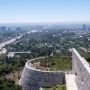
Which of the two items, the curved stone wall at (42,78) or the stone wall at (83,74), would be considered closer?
the stone wall at (83,74)

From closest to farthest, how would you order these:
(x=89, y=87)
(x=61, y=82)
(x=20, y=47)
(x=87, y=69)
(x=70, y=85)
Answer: (x=89, y=87) < (x=87, y=69) < (x=70, y=85) < (x=61, y=82) < (x=20, y=47)

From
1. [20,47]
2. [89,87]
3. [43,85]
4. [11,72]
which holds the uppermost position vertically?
[89,87]

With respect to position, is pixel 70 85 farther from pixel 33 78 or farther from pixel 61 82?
pixel 33 78

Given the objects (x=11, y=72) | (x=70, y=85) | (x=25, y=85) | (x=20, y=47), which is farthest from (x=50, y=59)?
(x=20, y=47)

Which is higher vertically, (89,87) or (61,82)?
(89,87)

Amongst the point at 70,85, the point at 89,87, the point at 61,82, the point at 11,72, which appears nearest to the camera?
the point at 89,87

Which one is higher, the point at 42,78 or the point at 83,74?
the point at 83,74

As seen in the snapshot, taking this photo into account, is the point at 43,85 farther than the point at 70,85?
Yes

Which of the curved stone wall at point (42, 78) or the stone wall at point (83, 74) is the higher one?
the stone wall at point (83, 74)

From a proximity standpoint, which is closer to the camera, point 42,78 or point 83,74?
point 83,74

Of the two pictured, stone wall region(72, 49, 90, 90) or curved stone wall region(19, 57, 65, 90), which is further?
curved stone wall region(19, 57, 65, 90)

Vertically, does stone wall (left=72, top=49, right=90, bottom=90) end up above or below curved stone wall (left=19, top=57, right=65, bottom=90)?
above
